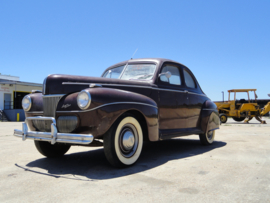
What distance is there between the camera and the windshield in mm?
4953

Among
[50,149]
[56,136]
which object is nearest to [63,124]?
[56,136]

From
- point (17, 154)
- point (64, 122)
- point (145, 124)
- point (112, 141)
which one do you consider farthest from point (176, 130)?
point (17, 154)

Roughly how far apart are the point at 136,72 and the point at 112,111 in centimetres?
177

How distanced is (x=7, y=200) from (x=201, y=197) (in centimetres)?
193

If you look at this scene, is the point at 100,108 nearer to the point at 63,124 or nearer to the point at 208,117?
the point at 63,124

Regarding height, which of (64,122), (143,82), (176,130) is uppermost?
(143,82)

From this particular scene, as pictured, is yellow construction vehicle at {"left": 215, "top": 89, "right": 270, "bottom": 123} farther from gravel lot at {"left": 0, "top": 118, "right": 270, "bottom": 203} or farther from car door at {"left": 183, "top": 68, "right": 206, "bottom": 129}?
gravel lot at {"left": 0, "top": 118, "right": 270, "bottom": 203}

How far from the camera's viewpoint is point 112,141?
3494 millimetres

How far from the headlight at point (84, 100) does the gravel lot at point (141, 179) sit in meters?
0.93

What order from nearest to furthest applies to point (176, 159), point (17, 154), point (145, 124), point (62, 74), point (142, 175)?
point (142, 175)
point (62, 74)
point (145, 124)
point (176, 159)
point (17, 154)

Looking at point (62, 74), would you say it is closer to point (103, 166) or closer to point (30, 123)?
point (30, 123)

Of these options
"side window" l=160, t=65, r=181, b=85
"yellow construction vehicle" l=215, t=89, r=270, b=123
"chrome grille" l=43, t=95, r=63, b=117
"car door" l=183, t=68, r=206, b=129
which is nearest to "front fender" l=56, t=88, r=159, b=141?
"chrome grille" l=43, t=95, r=63, b=117

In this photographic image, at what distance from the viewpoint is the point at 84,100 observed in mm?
3375

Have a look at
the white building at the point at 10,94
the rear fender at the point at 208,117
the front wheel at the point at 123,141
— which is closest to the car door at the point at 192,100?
the rear fender at the point at 208,117
